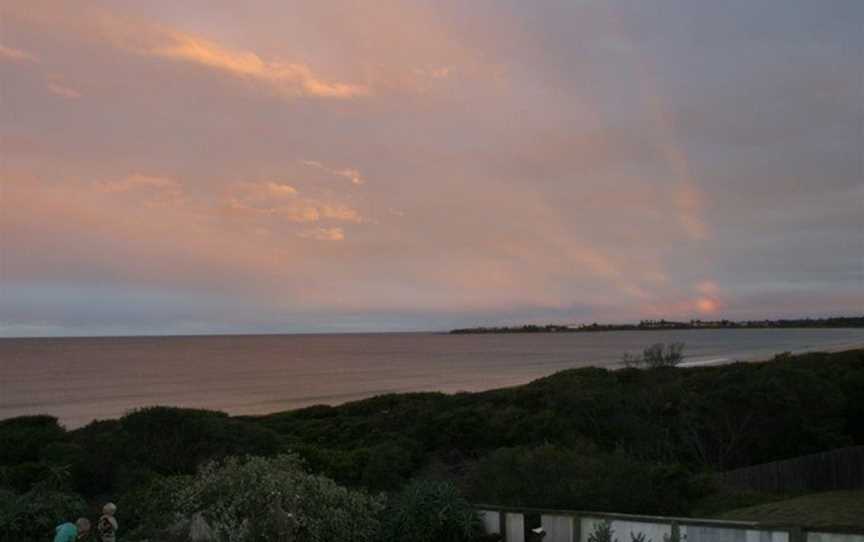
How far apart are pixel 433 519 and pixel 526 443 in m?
16.8

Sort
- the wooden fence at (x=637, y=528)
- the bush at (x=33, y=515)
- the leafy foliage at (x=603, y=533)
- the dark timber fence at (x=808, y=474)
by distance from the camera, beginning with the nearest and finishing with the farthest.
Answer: the wooden fence at (x=637, y=528), the leafy foliage at (x=603, y=533), the bush at (x=33, y=515), the dark timber fence at (x=808, y=474)

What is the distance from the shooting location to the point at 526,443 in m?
28.6

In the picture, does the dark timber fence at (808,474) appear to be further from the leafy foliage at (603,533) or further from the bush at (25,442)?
the bush at (25,442)

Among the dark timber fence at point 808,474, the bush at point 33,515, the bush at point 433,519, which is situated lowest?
the dark timber fence at point 808,474

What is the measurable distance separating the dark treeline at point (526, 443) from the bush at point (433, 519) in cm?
232

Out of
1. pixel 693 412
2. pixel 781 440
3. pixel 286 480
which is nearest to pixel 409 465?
pixel 693 412

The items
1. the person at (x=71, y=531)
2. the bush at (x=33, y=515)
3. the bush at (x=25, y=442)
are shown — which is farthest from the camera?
the bush at (x=25, y=442)

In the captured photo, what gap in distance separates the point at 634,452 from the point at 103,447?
16196 mm

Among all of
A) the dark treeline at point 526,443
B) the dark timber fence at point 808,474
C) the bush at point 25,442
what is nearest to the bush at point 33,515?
the dark treeline at point 526,443

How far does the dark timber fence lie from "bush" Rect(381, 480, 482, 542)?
39.3 feet

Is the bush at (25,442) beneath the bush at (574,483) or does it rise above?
Result: beneath

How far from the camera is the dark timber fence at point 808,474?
22250mm

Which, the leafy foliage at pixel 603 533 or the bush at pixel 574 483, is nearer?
the leafy foliage at pixel 603 533

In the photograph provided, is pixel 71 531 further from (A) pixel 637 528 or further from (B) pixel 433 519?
(A) pixel 637 528
